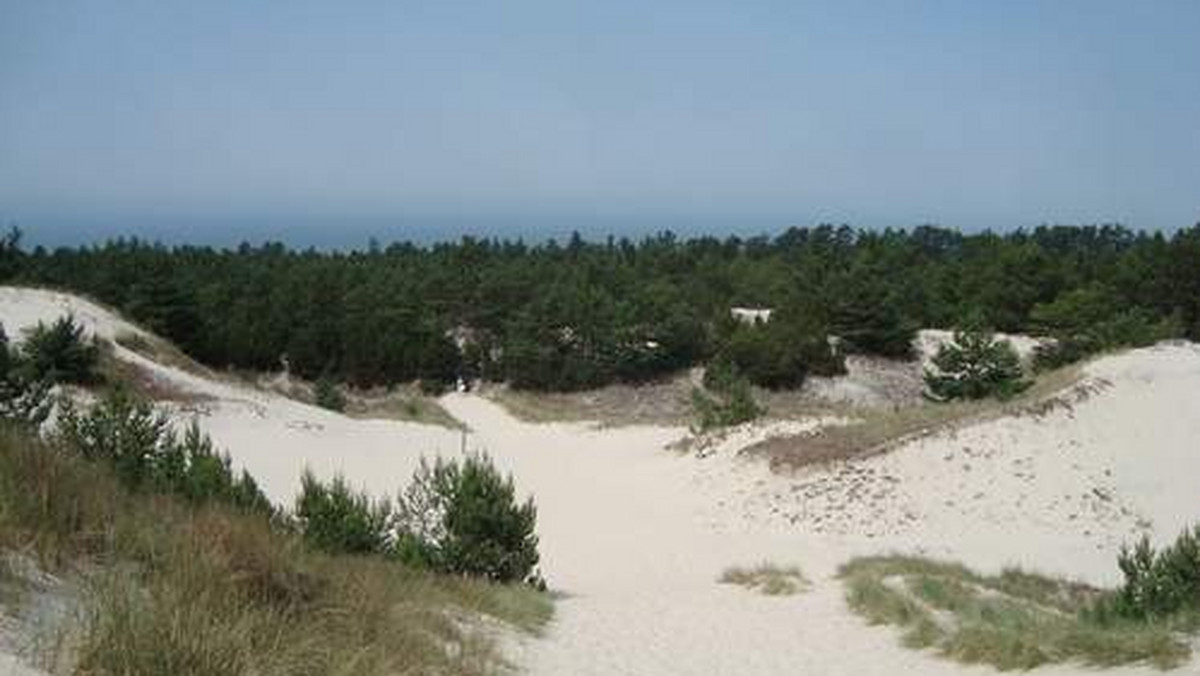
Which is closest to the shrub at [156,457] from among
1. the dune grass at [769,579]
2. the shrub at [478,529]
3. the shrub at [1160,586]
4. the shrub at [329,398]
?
the shrub at [478,529]

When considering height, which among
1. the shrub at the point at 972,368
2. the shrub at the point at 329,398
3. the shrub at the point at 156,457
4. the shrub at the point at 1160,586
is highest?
the shrub at the point at 156,457

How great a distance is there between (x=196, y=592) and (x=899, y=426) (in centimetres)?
2209

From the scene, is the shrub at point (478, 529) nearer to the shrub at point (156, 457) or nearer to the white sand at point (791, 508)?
the white sand at point (791, 508)

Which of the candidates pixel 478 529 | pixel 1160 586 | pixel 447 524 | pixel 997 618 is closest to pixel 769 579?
pixel 478 529

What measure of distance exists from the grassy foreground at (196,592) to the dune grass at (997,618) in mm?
4619

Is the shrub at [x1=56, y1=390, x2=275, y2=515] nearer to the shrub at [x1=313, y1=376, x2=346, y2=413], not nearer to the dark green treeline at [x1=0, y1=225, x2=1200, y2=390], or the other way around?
the shrub at [x1=313, y1=376, x2=346, y2=413]

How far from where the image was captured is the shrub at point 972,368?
142 ft

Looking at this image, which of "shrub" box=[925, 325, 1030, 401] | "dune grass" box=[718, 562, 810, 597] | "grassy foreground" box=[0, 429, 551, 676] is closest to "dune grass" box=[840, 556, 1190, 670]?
"dune grass" box=[718, 562, 810, 597]

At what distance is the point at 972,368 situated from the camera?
147 ft

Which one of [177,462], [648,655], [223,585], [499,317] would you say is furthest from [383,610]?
[499,317]

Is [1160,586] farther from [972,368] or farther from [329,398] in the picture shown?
[329,398]

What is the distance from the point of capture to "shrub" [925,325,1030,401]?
4331 cm

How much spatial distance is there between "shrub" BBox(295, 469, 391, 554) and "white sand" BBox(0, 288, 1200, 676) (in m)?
2.36

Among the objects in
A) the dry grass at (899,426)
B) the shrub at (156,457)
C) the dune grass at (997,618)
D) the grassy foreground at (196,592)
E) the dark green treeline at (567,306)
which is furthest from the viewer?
the dark green treeline at (567,306)
